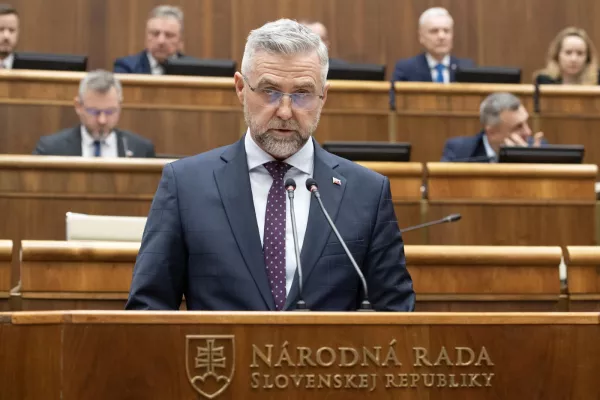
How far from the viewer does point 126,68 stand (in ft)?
10.2

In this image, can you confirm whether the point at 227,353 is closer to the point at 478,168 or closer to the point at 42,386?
the point at 42,386

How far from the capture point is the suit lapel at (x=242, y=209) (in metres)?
1.02

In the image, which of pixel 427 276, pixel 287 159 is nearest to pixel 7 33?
pixel 427 276

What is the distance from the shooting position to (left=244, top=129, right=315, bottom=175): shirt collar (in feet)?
3.59

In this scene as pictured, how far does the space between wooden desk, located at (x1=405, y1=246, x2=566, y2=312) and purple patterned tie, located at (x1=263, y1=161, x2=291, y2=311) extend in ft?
2.24

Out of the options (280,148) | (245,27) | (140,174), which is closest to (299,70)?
(280,148)

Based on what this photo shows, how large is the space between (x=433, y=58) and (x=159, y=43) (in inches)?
36.9

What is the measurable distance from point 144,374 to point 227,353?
68 millimetres

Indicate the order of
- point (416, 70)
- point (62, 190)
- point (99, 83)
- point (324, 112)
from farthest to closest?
1. point (416, 70)
2. point (324, 112)
3. point (99, 83)
4. point (62, 190)

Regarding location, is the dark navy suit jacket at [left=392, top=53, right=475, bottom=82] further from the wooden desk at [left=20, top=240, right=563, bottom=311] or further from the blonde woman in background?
the wooden desk at [left=20, top=240, right=563, bottom=311]

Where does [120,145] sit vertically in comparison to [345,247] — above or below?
above

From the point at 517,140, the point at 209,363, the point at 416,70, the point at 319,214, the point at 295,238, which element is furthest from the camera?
the point at 416,70

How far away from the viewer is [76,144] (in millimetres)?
2457

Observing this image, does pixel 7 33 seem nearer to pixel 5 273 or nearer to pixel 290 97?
pixel 5 273
